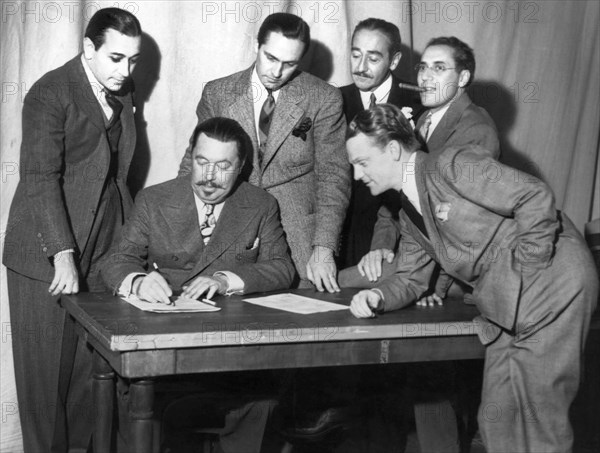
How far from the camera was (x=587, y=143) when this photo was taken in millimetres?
5246

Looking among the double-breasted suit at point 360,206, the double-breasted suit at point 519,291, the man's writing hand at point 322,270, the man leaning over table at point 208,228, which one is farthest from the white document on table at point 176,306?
the double-breasted suit at point 360,206

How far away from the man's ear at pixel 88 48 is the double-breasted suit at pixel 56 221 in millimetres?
60

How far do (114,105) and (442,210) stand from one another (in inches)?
57.7

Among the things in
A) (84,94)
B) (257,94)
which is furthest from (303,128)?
(84,94)

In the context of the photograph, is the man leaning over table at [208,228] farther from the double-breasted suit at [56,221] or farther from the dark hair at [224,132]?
the double-breasted suit at [56,221]

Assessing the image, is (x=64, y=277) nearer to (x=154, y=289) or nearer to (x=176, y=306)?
(x=154, y=289)

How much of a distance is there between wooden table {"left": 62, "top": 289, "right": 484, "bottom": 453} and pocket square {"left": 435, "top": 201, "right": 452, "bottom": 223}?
1.12ft

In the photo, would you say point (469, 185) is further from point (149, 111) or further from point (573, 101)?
point (573, 101)

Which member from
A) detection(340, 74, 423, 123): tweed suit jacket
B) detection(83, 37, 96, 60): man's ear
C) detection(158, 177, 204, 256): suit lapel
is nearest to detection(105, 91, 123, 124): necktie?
detection(83, 37, 96, 60): man's ear

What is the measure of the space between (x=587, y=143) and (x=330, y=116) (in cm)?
208

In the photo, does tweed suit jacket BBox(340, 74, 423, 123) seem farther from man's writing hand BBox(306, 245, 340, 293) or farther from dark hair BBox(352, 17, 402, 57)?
man's writing hand BBox(306, 245, 340, 293)

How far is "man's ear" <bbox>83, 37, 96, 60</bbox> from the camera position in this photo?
141 inches

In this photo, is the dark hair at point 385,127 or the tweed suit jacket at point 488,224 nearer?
the tweed suit jacket at point 488,224

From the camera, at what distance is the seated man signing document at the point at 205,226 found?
137 inches
